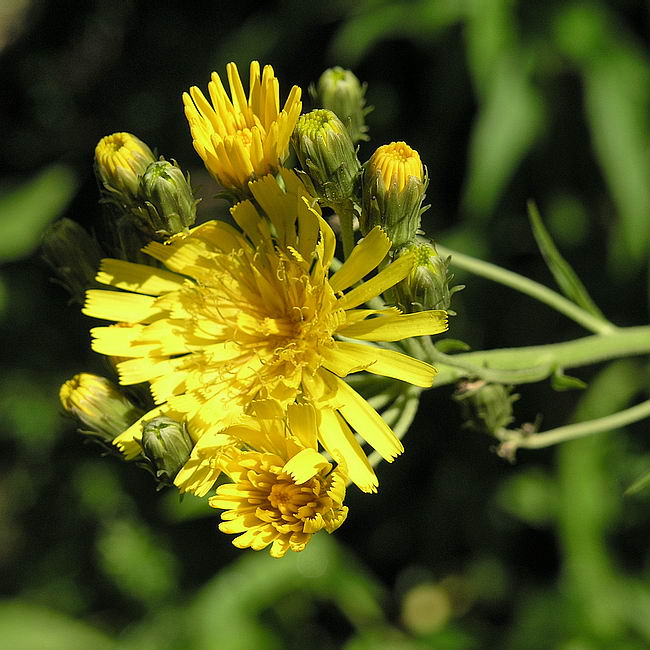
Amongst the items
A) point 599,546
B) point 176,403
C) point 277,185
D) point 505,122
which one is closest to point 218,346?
point 176,403

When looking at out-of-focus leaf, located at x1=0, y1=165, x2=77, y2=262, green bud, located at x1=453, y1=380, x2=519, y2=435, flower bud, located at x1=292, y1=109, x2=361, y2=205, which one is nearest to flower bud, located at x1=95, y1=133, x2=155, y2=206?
flower bud, located at x1=292, y1=109, x2=361, y2=205

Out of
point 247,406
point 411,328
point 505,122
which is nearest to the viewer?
point 411,328

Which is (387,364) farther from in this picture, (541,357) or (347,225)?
(541,357)

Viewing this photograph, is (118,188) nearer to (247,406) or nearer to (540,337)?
(247,406)

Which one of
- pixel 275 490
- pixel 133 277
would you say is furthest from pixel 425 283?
pixel 133 277

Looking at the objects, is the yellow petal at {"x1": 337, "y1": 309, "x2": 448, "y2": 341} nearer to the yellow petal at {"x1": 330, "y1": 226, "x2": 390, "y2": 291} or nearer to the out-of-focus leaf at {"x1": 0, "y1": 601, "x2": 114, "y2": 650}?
the yellow petal at {"x1": 330, "y1": 226, "x2": 390, "y2": 291}

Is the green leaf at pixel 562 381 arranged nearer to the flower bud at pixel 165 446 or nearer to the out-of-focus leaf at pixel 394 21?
the flower bud at pixel 165 446
